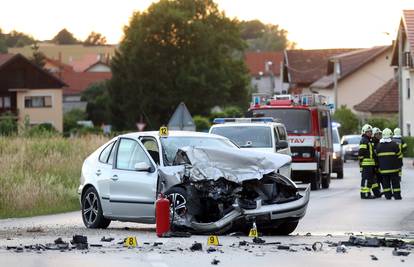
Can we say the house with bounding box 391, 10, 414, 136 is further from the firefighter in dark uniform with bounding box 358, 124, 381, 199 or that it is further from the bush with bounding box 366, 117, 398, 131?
the firefighter in dark uniform with bounding box 358, 124, 381, 199

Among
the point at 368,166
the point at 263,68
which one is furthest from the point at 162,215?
the point at 263,68

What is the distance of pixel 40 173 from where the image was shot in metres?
30.1

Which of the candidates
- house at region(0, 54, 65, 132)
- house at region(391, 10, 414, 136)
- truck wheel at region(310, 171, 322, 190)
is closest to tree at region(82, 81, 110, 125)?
house at region(0, 54, 65, 132)

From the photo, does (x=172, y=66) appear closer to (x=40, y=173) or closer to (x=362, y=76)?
(x=362, y=76)

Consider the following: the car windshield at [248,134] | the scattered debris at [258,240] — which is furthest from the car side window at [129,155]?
the car windshield at [248,134]

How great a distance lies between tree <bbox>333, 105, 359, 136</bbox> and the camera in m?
76.9

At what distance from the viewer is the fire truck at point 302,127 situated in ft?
102

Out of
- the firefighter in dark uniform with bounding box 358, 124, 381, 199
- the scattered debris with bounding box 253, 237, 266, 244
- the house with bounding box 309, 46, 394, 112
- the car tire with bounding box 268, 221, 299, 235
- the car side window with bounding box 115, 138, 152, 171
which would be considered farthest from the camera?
the house with bounding box 309, 46, 394, 112

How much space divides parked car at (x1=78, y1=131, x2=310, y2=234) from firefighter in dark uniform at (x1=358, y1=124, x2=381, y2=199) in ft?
31.4

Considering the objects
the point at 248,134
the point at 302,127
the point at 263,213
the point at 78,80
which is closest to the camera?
the point at 263,213

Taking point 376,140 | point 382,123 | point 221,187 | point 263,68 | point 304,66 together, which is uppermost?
point 304,66

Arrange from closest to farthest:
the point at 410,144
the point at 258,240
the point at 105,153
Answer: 1. the point at 258,240
2. the point at 105,153
3. the point at 410,144

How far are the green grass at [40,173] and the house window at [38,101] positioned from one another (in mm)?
58249

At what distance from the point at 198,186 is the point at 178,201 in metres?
0.36
